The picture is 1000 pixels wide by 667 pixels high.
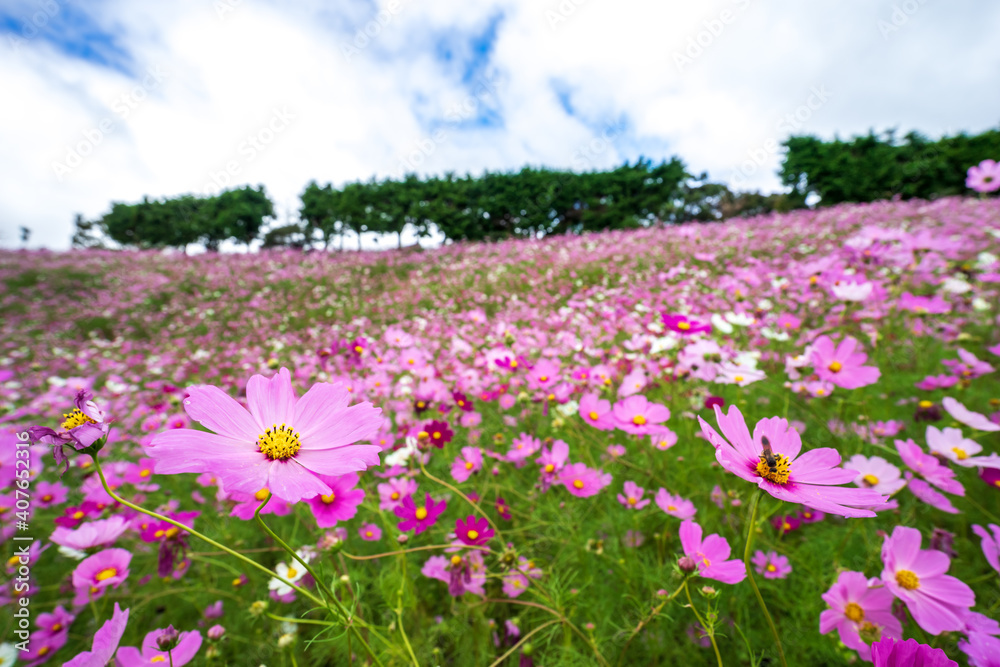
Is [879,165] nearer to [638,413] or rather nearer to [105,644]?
[638,413]

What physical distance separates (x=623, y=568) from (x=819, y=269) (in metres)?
1.71

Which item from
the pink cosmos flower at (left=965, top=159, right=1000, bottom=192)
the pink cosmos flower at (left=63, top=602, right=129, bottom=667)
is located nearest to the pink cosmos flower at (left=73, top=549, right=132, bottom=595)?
the pink cosmos flower at (left=63, top=602, right=129, bottom=667)

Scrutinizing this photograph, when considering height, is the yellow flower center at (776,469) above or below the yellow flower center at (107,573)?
above

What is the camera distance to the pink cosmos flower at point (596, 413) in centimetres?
107

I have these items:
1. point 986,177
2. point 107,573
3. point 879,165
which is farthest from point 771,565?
point 879,165

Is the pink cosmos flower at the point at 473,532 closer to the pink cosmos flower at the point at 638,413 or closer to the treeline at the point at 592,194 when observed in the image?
the pink cosmos flower at the point at 638,413

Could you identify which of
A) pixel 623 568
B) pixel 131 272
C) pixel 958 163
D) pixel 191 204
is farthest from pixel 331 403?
pixel 191 204

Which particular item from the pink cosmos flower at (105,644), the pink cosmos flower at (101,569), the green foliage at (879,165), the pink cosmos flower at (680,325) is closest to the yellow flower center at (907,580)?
the pink cosmos flower at (680,325)

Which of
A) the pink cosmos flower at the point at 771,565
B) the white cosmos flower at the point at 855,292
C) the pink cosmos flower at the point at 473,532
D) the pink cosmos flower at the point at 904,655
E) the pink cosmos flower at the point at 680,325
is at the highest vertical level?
the white cosmos flower at the point at 855,292

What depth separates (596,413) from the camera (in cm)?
128

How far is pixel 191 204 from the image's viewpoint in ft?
53.7

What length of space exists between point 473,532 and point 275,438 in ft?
1.77

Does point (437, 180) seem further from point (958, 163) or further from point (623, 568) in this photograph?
point (958, 163)

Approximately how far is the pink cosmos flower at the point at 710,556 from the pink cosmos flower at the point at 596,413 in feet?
1.14
